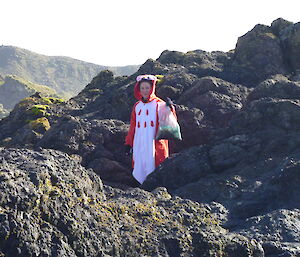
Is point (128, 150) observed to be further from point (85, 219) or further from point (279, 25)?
point (279, 25)

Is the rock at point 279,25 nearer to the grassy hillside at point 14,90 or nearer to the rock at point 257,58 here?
the rock at point 257,58

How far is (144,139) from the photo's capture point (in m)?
10.5

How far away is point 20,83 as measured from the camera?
492 feet

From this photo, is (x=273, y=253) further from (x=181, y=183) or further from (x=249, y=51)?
(x=249, y=51)

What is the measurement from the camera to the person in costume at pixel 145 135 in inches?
401

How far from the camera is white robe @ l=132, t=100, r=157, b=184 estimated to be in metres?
10.1

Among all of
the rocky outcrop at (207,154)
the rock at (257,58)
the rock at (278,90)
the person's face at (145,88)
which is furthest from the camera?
the rock at (257,58)

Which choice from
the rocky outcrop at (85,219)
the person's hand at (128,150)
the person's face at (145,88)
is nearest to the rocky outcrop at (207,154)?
the rocky outcrop at (85,219)

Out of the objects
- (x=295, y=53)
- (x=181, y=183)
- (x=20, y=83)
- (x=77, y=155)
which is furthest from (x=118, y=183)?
(x=20, y=83)

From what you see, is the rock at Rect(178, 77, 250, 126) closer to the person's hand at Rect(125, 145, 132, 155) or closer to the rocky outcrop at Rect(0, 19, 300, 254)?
the rocky outcrop at Rect(0, 19, 300, 254)

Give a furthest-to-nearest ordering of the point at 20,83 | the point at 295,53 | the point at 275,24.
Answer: the point at 20,83
the point at 275,24
the point at 295,53

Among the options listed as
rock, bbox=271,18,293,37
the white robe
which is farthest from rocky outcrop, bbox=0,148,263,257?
rock, bbox=271,18,293,37

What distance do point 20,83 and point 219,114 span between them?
490 ft

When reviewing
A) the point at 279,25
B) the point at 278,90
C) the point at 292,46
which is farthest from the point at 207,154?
the point at 279,25
